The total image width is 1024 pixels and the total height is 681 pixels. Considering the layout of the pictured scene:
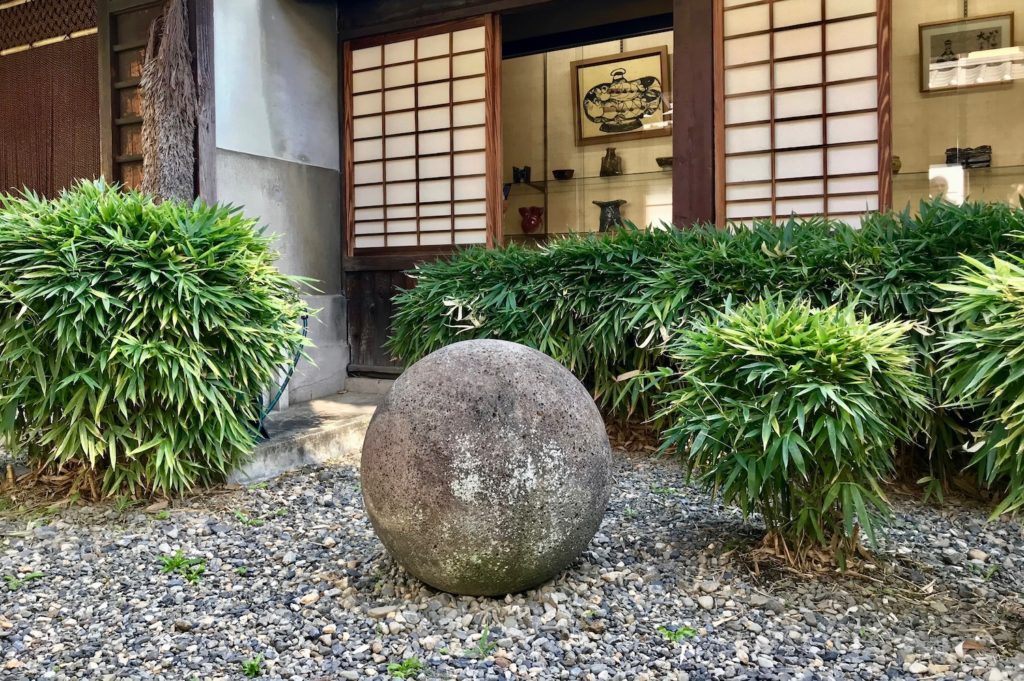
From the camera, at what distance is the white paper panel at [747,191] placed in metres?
5.52

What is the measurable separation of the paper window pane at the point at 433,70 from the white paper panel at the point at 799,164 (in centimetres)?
302

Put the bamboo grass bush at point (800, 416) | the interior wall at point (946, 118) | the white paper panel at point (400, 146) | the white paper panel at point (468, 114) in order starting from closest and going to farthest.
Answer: the bamboo grass bush at point (800, 416), the white paper panel at point (468, 114), the white paper panel at point (400, 146), the interior wall at point (946, 118)

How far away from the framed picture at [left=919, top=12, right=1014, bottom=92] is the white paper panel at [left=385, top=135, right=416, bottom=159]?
596 centimetres

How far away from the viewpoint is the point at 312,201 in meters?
6.83

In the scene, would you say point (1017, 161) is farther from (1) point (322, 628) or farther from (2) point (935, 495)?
(1) point (322, 628)

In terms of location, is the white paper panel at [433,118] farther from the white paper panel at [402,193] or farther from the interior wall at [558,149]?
the interior wall at [558,149]

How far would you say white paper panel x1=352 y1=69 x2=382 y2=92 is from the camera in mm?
7016

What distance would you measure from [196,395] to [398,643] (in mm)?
1910

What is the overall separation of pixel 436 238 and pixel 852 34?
3.71 metres

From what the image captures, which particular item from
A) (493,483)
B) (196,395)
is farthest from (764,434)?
(196,395)

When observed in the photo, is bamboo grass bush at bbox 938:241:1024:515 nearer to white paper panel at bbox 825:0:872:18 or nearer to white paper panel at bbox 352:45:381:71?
white paper panel at bbox 825:0:872:18

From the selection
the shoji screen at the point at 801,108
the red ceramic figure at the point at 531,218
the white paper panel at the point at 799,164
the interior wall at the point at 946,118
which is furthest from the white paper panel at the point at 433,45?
the interior wall at the point at 946,118

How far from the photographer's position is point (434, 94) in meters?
6.79

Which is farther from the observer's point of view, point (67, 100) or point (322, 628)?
point (67, 100)
